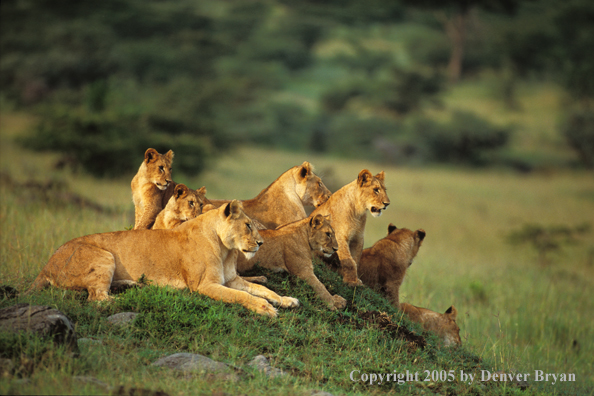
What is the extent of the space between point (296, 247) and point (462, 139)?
136 ft

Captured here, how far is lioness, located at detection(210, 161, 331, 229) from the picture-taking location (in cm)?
950

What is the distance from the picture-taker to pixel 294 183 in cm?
967

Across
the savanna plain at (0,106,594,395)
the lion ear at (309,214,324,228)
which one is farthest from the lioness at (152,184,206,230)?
the lion ear at (309,214,324,228)

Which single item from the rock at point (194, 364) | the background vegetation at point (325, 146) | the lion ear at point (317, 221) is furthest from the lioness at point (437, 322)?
the rock at point (194, 364)

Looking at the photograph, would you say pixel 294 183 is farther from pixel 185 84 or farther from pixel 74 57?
pixel 74 57

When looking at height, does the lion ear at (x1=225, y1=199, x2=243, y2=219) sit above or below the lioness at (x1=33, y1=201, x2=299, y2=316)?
above

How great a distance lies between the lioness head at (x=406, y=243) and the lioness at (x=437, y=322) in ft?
2.09

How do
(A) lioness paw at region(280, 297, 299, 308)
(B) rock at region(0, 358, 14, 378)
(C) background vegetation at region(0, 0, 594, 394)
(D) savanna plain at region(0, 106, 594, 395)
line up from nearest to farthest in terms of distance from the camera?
(B) rock at region(0, 358, 14, 378)
(D) savanna plain at region(0, 106, 594, 395)
(C) background vegetation at region(0, 0, 594, 394)
(A) lioness paw at region(280, 297, 299, 308)

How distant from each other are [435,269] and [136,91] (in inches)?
1230

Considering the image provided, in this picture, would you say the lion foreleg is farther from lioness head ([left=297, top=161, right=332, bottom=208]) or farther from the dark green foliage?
the dark green foliage

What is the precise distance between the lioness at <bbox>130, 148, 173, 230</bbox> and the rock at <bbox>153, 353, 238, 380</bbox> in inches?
114

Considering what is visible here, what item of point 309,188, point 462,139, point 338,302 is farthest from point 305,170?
point 462,139

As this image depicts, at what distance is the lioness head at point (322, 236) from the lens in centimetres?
812

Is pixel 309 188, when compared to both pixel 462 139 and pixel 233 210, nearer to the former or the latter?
pixel 233 210
